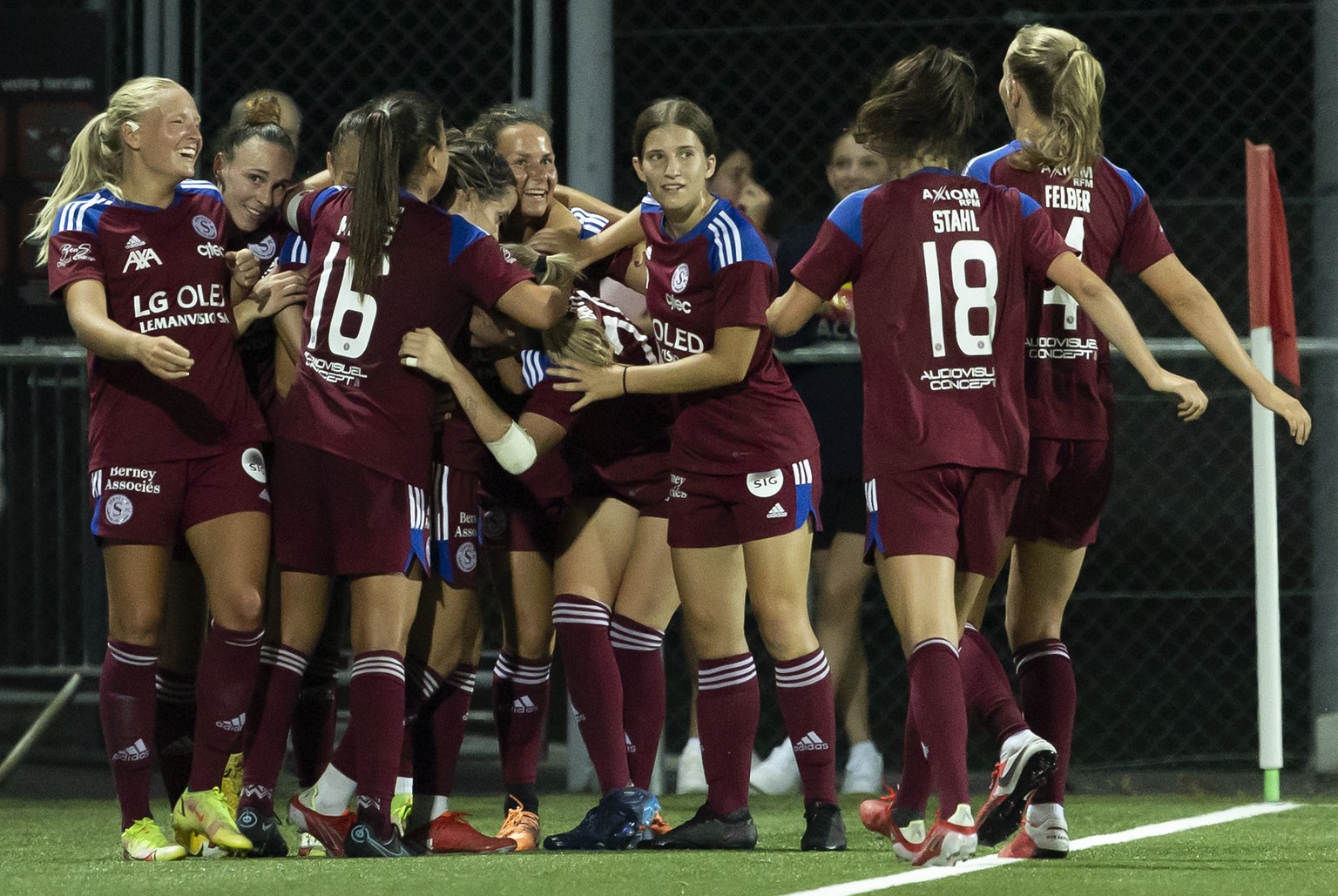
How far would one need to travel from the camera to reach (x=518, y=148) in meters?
5.20

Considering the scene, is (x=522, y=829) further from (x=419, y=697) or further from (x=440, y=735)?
(x=419, y=697)

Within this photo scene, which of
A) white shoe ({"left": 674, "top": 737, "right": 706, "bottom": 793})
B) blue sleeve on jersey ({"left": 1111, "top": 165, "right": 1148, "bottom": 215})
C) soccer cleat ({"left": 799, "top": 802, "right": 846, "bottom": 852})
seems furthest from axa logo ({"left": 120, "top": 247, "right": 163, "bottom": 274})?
white shoe ({"left": 674, "top": 737, "right": 706, "bottom": 793})

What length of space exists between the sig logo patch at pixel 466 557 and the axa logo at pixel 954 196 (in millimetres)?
1439

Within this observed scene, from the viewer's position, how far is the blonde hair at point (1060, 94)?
445 cm

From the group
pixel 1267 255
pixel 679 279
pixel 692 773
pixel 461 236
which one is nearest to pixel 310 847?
pixel 461 236

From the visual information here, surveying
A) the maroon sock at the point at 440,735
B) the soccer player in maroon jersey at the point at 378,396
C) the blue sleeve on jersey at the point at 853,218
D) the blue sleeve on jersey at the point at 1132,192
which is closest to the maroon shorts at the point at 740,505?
the soccer player in maroon jersey at the point at 378,396

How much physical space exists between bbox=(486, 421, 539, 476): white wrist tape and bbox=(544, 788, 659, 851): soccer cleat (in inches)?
32.2

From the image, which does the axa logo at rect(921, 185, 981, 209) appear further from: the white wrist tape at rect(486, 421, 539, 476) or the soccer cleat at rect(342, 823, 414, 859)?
the soccer cleat at rect(342, 823, 414, 859)

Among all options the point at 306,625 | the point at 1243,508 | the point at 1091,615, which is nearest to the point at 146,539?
the point at 306,625

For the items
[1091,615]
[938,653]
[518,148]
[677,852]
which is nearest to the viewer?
[938,653]

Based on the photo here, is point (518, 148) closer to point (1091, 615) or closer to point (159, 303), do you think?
point (159, 303)

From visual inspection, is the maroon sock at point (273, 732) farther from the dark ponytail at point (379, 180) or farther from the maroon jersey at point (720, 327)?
the maroon jersey at point (720, 327)

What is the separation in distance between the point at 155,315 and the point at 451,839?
1.42 meters

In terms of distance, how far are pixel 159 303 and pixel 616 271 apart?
1.15 m
